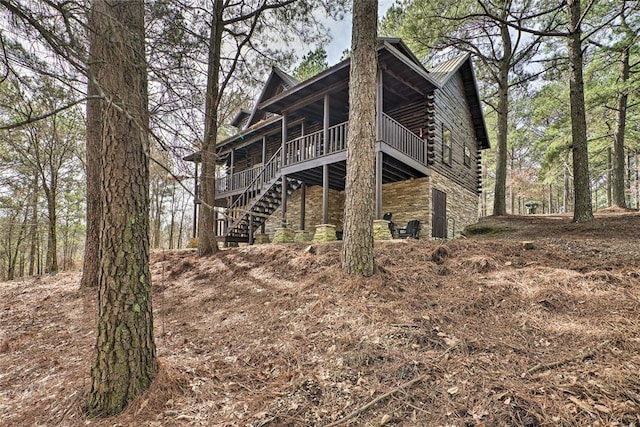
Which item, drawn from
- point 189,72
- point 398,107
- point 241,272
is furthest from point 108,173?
point 398,107

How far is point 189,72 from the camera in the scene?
11.9ft

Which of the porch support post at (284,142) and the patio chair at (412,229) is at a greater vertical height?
the porch support post at (284,142)

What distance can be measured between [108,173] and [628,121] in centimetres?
2085

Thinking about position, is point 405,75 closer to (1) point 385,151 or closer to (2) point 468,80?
(1) point 385,151

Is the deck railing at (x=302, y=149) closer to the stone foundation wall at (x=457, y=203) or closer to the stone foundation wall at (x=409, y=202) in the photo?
the stone foundation wall at (x=409, y=202)

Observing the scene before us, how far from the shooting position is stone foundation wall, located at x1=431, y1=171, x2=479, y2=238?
38.0 feet

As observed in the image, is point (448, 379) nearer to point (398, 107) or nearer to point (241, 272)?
point (241, 272)

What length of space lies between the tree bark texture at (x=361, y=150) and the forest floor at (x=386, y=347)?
1.33 feet

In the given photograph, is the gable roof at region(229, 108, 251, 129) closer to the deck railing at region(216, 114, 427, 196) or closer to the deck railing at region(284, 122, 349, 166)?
the deck railing at region(216, 114, 427, 196)

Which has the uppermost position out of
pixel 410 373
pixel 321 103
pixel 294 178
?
pixel 321 103

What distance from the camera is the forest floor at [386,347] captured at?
2283 millimetres

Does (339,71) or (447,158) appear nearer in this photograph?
(339,71)

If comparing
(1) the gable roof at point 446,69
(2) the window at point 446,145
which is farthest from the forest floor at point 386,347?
(1) the gable roof at point 446,69

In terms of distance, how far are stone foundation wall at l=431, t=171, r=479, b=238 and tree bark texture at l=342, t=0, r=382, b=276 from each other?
7.05 metres
